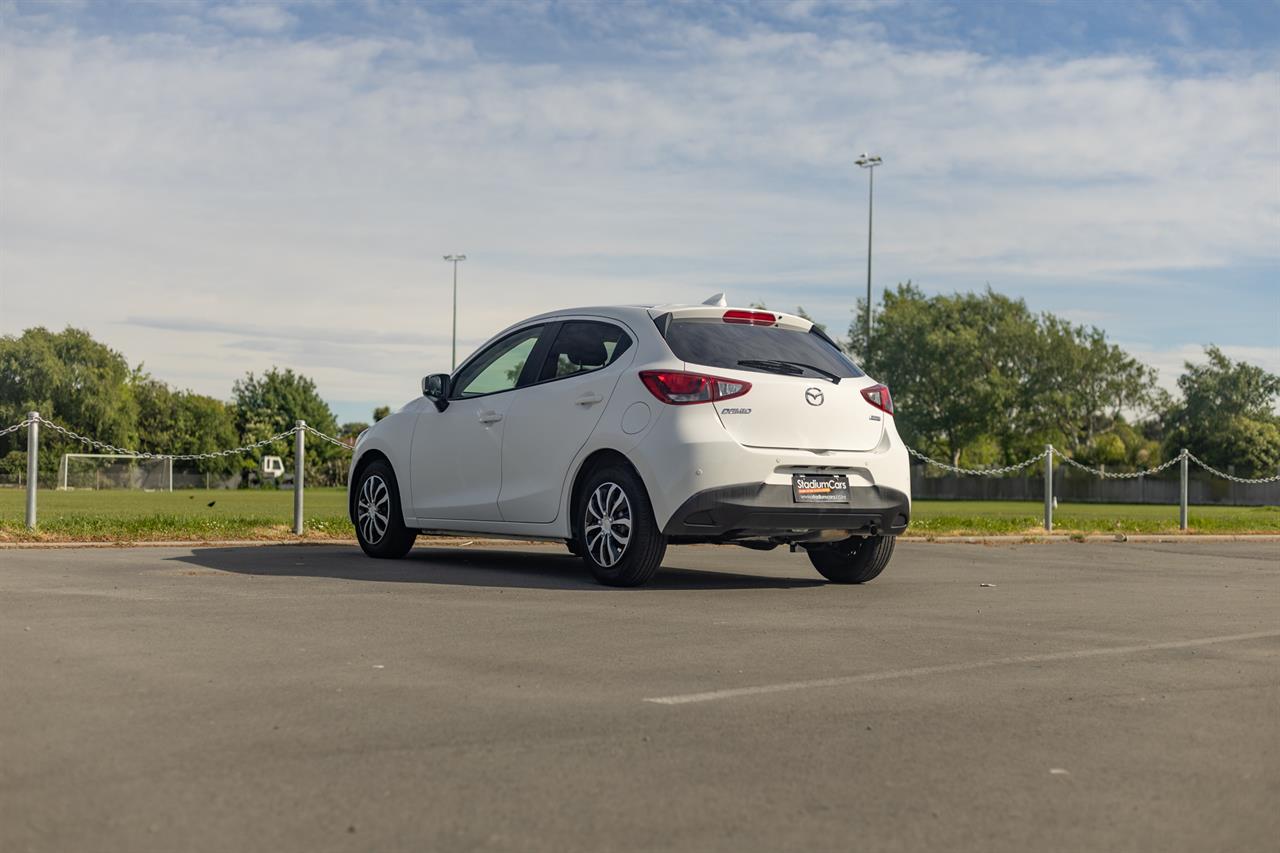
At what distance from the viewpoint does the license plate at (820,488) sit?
945 centimetres

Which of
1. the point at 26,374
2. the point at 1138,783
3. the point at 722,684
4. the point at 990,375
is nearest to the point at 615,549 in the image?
the point at 722,684

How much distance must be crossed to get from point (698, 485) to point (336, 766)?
5.10 m

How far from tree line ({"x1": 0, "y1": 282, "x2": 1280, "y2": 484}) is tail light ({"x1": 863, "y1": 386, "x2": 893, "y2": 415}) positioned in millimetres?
62806

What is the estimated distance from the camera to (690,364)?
9430mm

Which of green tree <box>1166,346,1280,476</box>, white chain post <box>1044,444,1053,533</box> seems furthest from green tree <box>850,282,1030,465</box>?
white chain post <box>1044,444,1053,533</box>

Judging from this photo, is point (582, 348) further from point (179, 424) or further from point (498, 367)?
point (179, 424)

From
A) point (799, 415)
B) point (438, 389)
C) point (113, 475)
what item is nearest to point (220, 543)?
point (438, 389)

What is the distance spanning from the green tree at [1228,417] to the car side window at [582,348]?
7620cm

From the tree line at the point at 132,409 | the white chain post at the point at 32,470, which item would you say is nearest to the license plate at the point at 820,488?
the white chain post at the point at 32,470

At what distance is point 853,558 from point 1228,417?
78.2 meters

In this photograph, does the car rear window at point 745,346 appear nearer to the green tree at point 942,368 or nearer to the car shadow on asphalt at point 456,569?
the car shadow on asphalt at point 456,569

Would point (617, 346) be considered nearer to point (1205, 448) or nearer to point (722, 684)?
point (722, 684)

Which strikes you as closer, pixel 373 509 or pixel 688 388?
pixel 688 388

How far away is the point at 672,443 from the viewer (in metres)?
9.18
